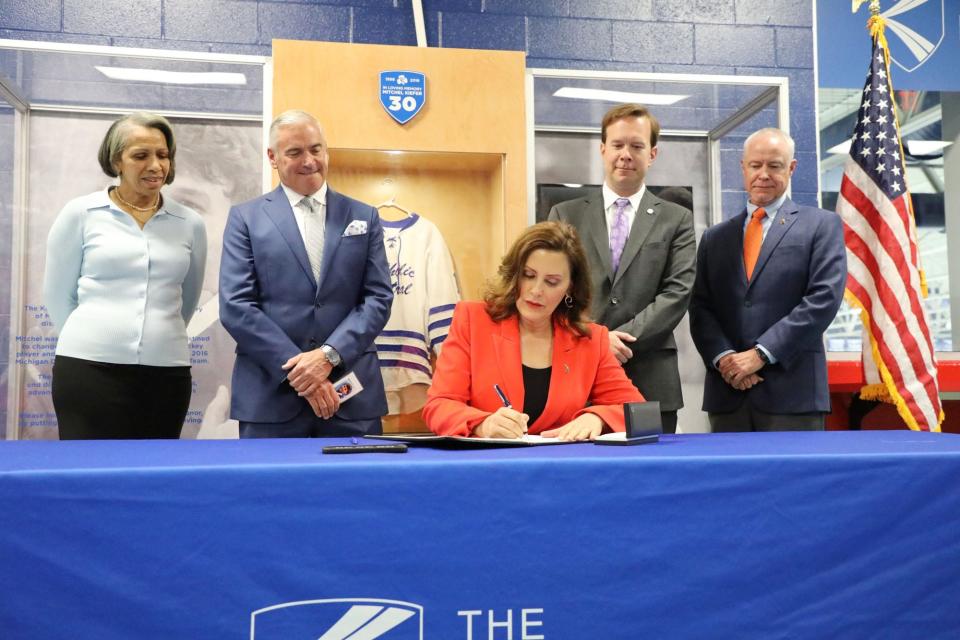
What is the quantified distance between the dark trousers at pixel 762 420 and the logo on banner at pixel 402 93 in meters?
1.54

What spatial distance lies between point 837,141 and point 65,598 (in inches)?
167

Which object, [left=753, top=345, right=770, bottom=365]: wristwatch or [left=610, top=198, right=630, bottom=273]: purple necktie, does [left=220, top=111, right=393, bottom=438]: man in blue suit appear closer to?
[left=610, top=198, right=630, bottom=273]: purple necktie

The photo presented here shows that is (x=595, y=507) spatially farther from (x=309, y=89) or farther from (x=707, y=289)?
(x=309, y=89)

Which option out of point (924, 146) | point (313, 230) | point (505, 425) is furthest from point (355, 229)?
point (924, 146)

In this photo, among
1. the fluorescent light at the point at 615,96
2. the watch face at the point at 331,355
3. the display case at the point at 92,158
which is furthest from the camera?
the fluorescent light at the point at 615,96

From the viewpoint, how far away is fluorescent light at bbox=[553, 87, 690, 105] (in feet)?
10.9

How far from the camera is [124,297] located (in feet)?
8.11

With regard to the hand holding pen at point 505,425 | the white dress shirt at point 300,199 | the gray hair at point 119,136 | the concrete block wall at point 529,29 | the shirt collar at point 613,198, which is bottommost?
the hand holding pen at point 505,425

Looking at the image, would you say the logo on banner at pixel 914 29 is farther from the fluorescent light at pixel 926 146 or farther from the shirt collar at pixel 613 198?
the shirt collar at pixel 613 198

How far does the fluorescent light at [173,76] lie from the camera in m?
3.09

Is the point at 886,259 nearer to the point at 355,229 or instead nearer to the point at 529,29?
the point at 529,29

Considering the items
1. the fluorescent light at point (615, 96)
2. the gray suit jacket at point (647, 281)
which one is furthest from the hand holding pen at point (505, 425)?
the fluorescent light at point (615, 96)

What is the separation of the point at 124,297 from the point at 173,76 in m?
1.06

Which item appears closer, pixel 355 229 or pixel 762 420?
pixel 355 229
